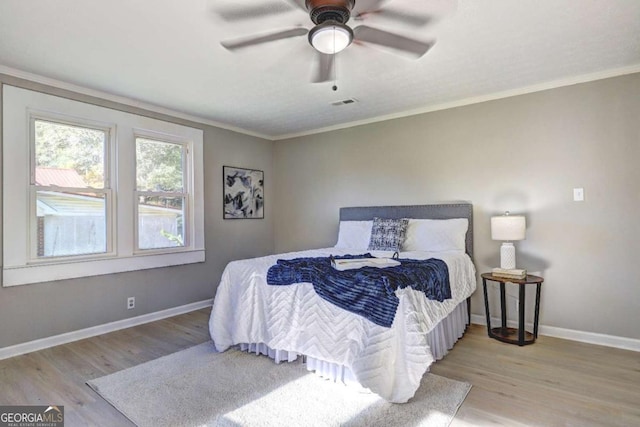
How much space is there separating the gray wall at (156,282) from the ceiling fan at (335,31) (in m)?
2.25

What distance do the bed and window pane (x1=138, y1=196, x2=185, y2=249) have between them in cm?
151

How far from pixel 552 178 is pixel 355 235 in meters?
2.06

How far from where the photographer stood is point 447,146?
3.82m

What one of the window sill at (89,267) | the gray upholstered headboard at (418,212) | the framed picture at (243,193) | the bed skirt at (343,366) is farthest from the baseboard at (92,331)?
the gray upholstered headboard at (418,212)

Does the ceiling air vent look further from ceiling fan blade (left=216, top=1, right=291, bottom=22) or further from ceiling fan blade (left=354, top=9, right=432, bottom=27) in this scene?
ceiling fan blade (left=216, top=1, right=291, bottom=22)

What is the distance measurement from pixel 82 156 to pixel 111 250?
962mm

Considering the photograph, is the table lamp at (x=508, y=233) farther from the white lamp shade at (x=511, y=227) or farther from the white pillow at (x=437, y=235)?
the white pillow at (x=437, y=235)

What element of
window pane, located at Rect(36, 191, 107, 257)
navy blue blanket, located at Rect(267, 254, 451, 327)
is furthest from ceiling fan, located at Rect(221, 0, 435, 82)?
window pane, located at Rect(36, 191, 107, 257)

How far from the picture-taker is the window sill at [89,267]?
2881 millimetres

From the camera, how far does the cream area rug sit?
75.3 inches

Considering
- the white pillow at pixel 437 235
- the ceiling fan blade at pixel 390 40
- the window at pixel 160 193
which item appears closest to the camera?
the ceiling fan blade at pixel 390 40

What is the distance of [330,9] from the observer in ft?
5.94

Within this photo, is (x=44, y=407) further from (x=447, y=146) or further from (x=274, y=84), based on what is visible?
(x=447, y=146)

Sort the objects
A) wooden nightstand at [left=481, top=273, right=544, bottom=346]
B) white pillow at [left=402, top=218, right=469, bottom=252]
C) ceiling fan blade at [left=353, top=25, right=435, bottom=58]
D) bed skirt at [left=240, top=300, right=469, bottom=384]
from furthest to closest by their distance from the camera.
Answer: white pillow at [left=402, top=218, right=469, bottom=252] → wooden nightstand at [left=481, top=273, right=544, bottom=346] → bed skirt at [left=240, top=300, right=469, bottom=384] → ceiling fan blade at [left=353, top=25, right=435, bottom=58]
